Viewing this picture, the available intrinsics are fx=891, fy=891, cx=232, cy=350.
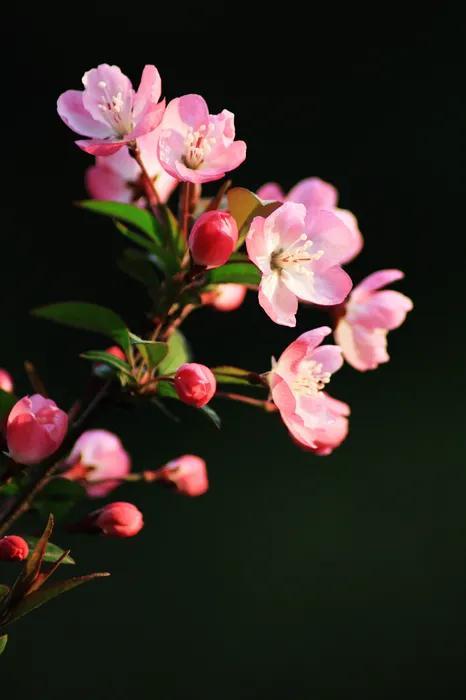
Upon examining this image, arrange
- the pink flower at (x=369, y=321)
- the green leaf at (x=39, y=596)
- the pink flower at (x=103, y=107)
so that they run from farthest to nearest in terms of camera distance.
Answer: the pink flower at (x=369, y=321), the pink flower at (x=103, y=107), the green leaf at (x=39, y=596)

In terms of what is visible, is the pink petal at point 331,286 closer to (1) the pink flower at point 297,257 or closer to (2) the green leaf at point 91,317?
(1) the pink flower at point 297,257

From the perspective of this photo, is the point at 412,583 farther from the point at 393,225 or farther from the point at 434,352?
the point at 393,225

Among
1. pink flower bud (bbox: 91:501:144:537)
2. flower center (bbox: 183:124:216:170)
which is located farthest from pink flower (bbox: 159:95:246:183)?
pink flower bud (bbox: 91:501:144:537)

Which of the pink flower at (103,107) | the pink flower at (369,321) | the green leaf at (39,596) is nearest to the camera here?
the green leaf at (39,596)

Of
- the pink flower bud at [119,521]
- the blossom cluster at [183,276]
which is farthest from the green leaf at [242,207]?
the pink flower bud at [119,521]

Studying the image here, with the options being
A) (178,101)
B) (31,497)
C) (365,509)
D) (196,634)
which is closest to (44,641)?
(196,634)

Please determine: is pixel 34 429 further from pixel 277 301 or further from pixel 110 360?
pixel 277 301

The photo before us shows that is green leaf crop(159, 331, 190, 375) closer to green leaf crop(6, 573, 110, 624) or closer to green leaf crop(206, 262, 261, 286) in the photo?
green leaf crop(206, 262, 261, 286)

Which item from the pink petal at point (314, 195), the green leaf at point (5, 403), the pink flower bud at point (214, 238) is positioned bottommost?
the green leaf at point (5, 403)
